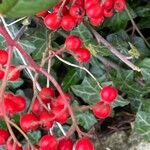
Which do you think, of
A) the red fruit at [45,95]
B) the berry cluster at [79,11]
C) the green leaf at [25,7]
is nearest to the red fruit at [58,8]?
the berry cluster at [79,11]

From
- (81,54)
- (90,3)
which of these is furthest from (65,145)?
(90,3)

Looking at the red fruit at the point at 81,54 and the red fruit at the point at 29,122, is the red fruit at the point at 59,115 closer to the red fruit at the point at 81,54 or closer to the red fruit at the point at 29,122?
the red fruit at the point at 29,122

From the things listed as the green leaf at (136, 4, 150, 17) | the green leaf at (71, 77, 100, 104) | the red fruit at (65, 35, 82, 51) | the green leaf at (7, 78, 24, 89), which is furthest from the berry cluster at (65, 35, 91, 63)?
the green leaf at (136, 4, 150, 17)

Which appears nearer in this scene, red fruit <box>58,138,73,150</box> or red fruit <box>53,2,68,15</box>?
red fruit <box>58,138,73,150</box>

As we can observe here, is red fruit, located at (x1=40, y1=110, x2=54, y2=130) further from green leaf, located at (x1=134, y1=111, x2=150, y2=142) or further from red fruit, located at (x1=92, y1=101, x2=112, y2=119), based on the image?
green leaf, located at (x1=134, y1=111, x2=150, y2=142)

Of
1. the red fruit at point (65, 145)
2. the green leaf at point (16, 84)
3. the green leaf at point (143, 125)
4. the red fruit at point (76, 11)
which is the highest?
the red fruit at point (76, 11)
